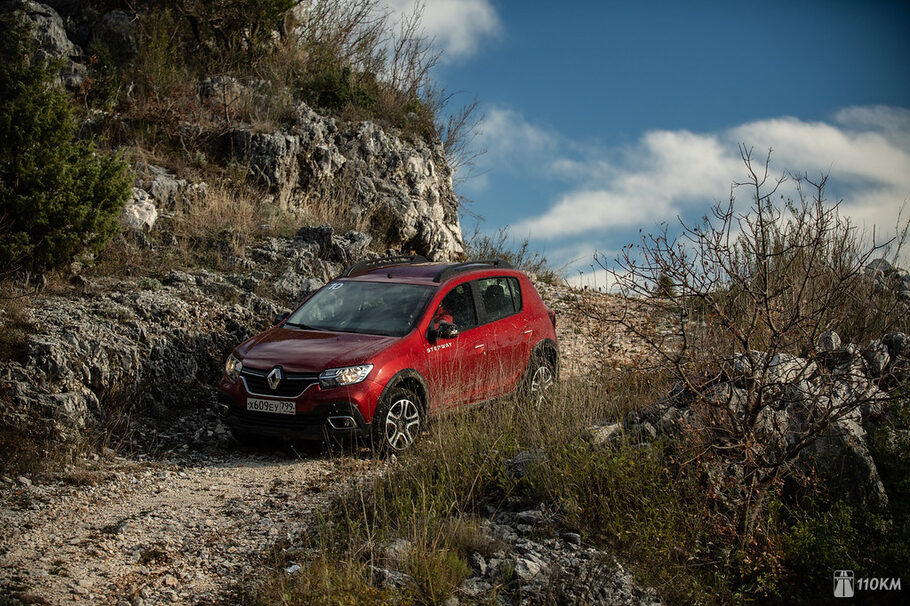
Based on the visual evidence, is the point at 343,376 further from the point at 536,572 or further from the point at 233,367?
the point at 536,572

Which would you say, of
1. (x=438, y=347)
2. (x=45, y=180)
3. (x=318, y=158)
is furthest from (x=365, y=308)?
(x=318, y=158)

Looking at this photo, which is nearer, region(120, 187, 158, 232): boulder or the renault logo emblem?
the renault logo emblem

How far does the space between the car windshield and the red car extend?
2 centimetres

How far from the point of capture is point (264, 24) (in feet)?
64.1

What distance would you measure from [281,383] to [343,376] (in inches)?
26.0

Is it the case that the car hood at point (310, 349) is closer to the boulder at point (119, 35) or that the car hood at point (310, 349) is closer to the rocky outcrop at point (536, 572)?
the rocky outcrop at point (536, 572)

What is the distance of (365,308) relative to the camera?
29.7ft

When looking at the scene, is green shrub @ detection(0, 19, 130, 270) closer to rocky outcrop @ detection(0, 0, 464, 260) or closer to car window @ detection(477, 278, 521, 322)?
rocky outcrop @ detection(0, 0, 464, 260)

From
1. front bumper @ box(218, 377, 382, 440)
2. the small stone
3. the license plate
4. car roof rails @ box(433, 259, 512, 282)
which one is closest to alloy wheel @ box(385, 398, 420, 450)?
front bumper @ box(218, 377, 382, 440)

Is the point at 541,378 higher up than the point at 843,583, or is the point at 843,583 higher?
the point at 541,378

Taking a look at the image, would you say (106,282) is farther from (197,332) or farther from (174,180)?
(174,180)

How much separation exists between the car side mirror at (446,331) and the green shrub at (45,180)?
5460 millimetres

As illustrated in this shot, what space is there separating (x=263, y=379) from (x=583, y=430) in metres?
3.30

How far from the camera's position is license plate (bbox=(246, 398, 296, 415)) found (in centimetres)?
783
